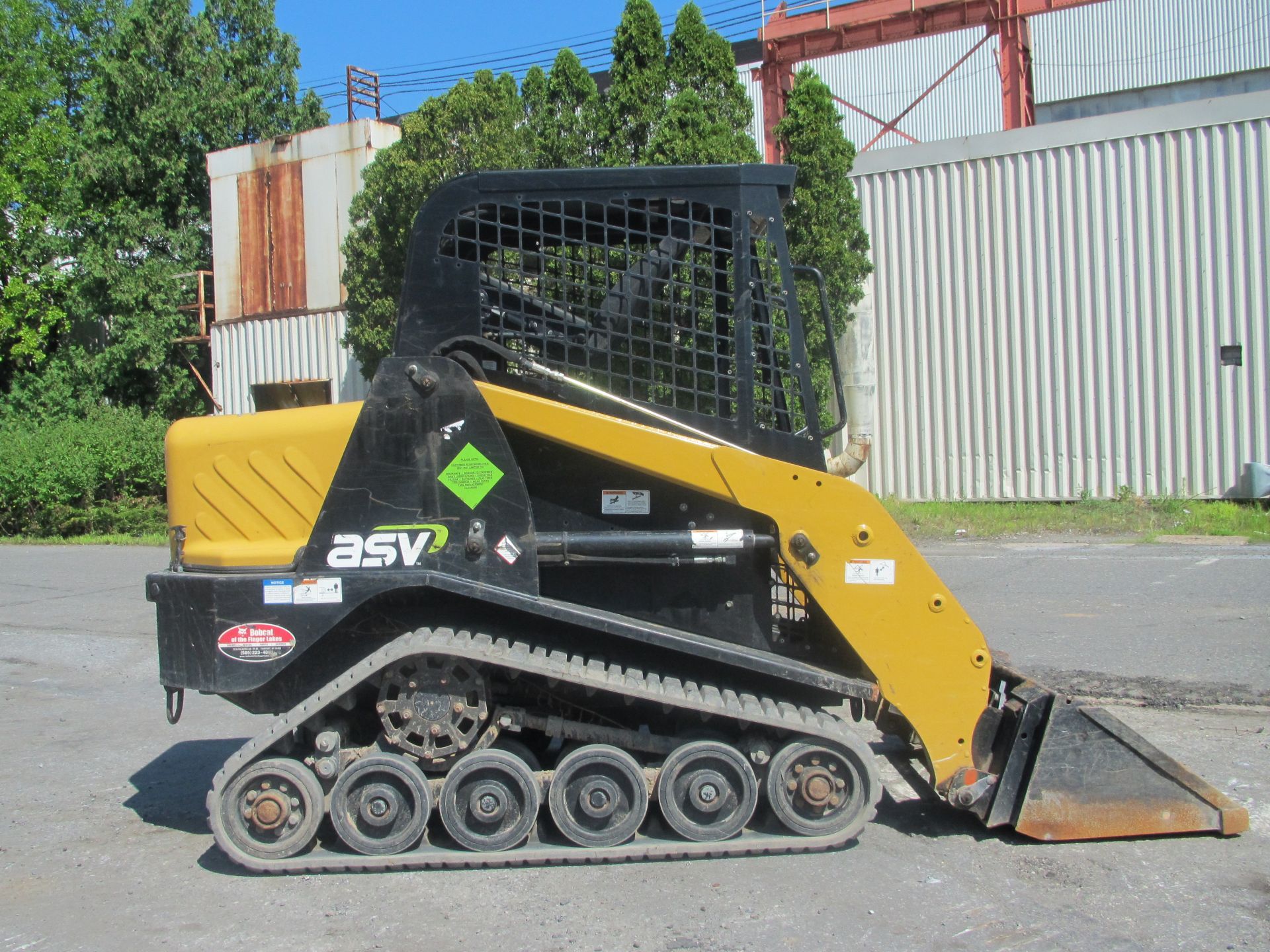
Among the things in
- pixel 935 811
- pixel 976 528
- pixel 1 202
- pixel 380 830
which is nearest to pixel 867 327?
pixel 976 528

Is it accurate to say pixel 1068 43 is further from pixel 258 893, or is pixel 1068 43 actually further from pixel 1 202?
pixel 258 893

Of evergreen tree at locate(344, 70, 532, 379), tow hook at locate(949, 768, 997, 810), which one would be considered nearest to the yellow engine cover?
tow hook at locate(949, 768, 997, 810)

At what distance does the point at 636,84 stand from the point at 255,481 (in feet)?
38.8

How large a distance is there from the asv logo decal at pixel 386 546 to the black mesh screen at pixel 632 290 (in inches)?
32.9

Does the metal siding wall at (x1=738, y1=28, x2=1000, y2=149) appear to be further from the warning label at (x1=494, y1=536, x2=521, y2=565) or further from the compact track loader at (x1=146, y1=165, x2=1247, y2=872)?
the warning label at (x1=494, y1=536, x2=521, y2=565)

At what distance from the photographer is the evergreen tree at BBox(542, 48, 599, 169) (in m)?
15.6

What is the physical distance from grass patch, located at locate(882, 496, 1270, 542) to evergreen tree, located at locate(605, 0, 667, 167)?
600 cm

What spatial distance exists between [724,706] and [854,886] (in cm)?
78

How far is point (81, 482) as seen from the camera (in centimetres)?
1892

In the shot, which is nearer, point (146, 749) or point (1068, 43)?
point (146, 749)

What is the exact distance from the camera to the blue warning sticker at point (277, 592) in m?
4.34

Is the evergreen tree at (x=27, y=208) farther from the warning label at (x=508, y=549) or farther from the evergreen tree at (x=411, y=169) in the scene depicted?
the warning label at (x=508, y=549)

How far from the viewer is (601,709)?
Result: 4.59 meters

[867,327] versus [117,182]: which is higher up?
[117,182]
